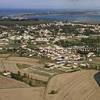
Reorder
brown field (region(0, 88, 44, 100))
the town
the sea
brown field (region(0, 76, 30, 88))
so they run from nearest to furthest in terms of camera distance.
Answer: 1. brown field (region(0, 88, 44, 100))
2. brown field (region(0, 76, 30, 88))
3. the town
4. the sea

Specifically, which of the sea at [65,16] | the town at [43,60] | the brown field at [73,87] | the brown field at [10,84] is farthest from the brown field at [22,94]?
the sea at [65,16]

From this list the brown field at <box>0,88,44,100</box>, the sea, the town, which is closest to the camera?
the brown field at <box>0,88,44,100</box>

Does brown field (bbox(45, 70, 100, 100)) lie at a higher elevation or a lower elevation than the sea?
higher

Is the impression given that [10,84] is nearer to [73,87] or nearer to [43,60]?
[73,87]

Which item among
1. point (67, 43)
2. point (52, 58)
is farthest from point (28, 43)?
point (52, 58)

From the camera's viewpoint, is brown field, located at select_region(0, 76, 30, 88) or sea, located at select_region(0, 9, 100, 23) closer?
brown field, located at select_region(0, 76, 30, 88)

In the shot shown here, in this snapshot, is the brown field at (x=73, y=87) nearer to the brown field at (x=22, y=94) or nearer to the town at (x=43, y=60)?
the town at (x=43, y=60)

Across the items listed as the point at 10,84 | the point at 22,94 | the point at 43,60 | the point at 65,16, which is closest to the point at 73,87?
the point at 22,94

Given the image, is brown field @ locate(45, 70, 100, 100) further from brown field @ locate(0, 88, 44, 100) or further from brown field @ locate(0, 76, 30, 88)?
brown field @ locate(0, 76, 30, 88)

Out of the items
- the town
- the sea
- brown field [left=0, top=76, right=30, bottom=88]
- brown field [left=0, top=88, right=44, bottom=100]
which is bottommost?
the sea

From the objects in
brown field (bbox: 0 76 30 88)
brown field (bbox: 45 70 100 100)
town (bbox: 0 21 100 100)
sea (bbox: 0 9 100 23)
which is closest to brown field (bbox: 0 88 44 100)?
town (bbox: 0 21 100 100)
